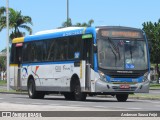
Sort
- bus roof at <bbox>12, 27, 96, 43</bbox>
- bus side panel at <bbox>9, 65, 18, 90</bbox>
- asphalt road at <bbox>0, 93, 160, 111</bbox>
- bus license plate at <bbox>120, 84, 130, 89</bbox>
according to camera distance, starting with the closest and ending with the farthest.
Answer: asphalt road at <bbox>0, 93, 160, 111</bbox>
bus license plate at <bbox>120, 84, 130, 89</bbox>
bus roof at <bbox>12, 27, 96, 43</bbox>
bus side panel at <bbox>9, 65, 18, 90</bbox>

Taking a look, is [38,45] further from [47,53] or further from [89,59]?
[89,59]

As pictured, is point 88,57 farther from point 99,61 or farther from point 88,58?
point 99,61

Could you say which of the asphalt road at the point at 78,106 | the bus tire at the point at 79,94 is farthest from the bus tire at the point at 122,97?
the asphalt road at the point at 78,106

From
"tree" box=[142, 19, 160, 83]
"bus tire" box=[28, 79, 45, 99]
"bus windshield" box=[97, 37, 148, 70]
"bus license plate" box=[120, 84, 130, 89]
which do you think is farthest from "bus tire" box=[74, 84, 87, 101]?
"tree" box=[142, 19, 160, 83]

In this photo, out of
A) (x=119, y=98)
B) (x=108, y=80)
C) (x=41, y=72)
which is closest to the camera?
(x=108, y=80)

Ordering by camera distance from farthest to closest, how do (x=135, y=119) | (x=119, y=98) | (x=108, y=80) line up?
(x=119, y=98), (x=108, y=80), (x=135, y=119)

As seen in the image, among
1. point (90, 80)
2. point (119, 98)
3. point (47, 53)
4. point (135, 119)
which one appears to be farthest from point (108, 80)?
point (135, 119)

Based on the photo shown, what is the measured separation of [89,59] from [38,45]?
577 cm

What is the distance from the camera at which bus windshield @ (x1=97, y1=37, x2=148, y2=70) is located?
2753 centimetres

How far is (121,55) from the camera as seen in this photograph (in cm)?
2767

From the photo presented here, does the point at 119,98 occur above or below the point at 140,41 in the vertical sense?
below

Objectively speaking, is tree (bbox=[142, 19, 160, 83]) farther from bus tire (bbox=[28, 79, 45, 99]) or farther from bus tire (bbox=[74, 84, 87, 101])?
bus tire (bbox=[74, 84, 87, 101])

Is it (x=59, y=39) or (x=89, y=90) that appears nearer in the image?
(x=89, y=90)

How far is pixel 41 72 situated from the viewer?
32.4 meters
